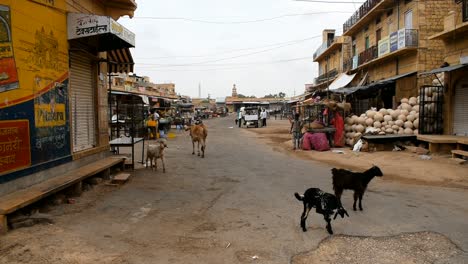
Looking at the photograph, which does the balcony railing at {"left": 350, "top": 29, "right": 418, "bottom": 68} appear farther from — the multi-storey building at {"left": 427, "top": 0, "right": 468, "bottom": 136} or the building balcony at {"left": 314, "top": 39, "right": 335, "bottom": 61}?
the building balcony at {"left": 314, "top": 39, "right": 335, "bottom": 61}

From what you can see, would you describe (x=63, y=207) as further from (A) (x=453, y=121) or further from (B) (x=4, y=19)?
(A) (x=453, y=121)

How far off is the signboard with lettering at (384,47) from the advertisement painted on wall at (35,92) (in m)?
22.4

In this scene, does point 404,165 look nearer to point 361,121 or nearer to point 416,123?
point 416,123

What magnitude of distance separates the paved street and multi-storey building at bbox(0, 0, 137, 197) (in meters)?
0.99

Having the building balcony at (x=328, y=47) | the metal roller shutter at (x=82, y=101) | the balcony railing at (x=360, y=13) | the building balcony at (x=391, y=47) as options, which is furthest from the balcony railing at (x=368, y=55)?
the metal roller shutter at (x=82, y=101)

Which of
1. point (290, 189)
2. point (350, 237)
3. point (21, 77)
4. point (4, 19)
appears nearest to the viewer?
point (350, 237)

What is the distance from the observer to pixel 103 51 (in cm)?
1070

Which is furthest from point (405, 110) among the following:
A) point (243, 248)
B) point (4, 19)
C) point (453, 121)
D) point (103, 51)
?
point (4, 19)

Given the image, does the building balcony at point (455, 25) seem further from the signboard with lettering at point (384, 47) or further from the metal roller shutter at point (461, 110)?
the signboard with lettering at point (384, 47)

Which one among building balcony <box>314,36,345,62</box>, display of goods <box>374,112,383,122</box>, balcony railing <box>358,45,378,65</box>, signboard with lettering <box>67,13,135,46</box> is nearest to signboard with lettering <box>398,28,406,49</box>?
balcony railing <box>358,45,378,65</box>

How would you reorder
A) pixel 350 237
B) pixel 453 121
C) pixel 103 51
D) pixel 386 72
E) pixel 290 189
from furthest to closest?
pixel 386 72 → pixel 453 121 → pixel 103 51 → pixel 290 189 → pixel 350 237

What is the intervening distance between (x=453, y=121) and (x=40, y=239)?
16.3m

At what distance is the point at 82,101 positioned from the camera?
9516mm

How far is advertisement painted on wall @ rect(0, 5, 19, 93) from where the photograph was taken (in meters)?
5.79
